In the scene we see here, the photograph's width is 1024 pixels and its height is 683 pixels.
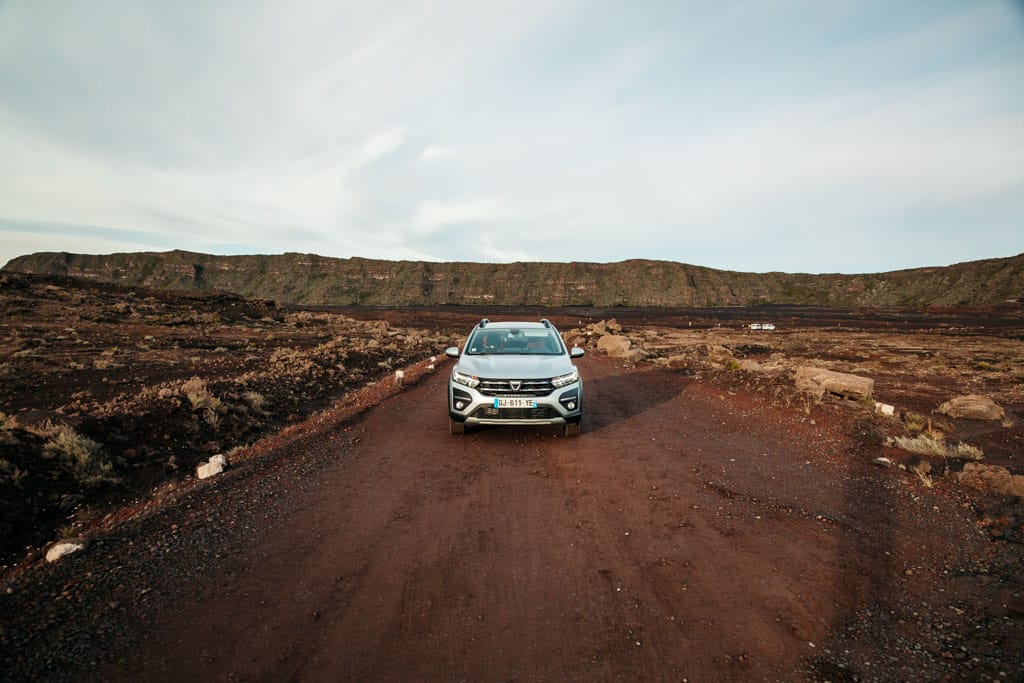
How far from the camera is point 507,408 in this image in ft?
22.8

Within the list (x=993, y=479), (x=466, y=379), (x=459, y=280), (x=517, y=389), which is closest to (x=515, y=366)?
(x=517, y=389)

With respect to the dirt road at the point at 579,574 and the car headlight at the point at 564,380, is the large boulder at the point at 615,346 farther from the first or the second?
the dirt road at the point at 579,574

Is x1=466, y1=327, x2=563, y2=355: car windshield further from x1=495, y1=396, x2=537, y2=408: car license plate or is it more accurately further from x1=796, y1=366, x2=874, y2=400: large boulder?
x1=796, y1=366, x2=874, y2=400: large boulder

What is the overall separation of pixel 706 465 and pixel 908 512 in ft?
7.20

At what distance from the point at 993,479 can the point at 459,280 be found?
452ft

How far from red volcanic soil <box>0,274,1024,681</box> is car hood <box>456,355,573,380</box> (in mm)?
1190

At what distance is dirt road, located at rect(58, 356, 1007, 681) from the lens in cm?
292

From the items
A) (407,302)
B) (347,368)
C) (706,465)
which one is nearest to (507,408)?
(706,465)

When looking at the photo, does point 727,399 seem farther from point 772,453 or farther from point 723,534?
point 723,534

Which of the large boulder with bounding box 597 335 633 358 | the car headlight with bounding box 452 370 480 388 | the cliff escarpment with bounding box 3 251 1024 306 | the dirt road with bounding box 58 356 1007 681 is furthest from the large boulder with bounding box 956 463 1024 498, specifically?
the cliff escarpment with bounding box 3 251 1024 306

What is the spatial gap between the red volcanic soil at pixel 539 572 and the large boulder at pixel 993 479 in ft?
0.60

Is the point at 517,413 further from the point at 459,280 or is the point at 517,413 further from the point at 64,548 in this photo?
the point at 459,280

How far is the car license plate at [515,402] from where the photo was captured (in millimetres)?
6945

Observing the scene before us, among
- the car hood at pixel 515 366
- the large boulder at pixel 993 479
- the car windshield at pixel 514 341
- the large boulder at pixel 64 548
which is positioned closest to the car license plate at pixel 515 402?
the car hood at pixel 515 366
